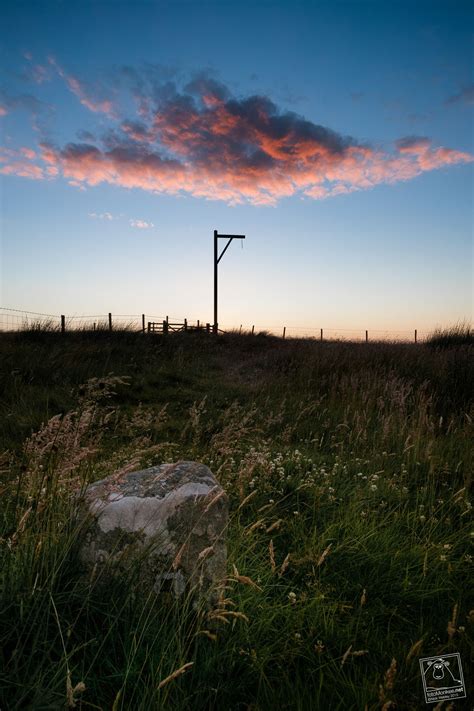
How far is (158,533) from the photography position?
7.21ft

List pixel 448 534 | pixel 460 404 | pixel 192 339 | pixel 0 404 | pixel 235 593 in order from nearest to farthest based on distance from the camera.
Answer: pixel 235 593, pixel 448 534, pixel 0 404, pixel 460 404, pixel 192 339

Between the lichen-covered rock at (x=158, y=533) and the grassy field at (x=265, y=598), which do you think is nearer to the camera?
the grassy field at (x=265, y=598)

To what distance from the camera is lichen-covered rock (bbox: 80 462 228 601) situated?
2143mm

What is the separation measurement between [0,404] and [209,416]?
3606 millimetres

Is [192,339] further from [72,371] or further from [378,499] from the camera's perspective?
[378,499]

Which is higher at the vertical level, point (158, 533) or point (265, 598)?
point (158, 533)

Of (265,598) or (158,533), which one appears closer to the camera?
(158,533)

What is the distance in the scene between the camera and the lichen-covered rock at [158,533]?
84.4 inches

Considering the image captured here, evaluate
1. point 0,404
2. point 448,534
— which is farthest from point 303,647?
point 0,404

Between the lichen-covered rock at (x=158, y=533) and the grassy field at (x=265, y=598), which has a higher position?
the lichen-covered rock at (x=158, y=533)

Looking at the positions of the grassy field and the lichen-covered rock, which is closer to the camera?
the grassy field

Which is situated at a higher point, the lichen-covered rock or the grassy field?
the lichen-covered rock

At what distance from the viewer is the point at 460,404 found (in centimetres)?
829

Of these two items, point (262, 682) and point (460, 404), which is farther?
point (460, 404)
